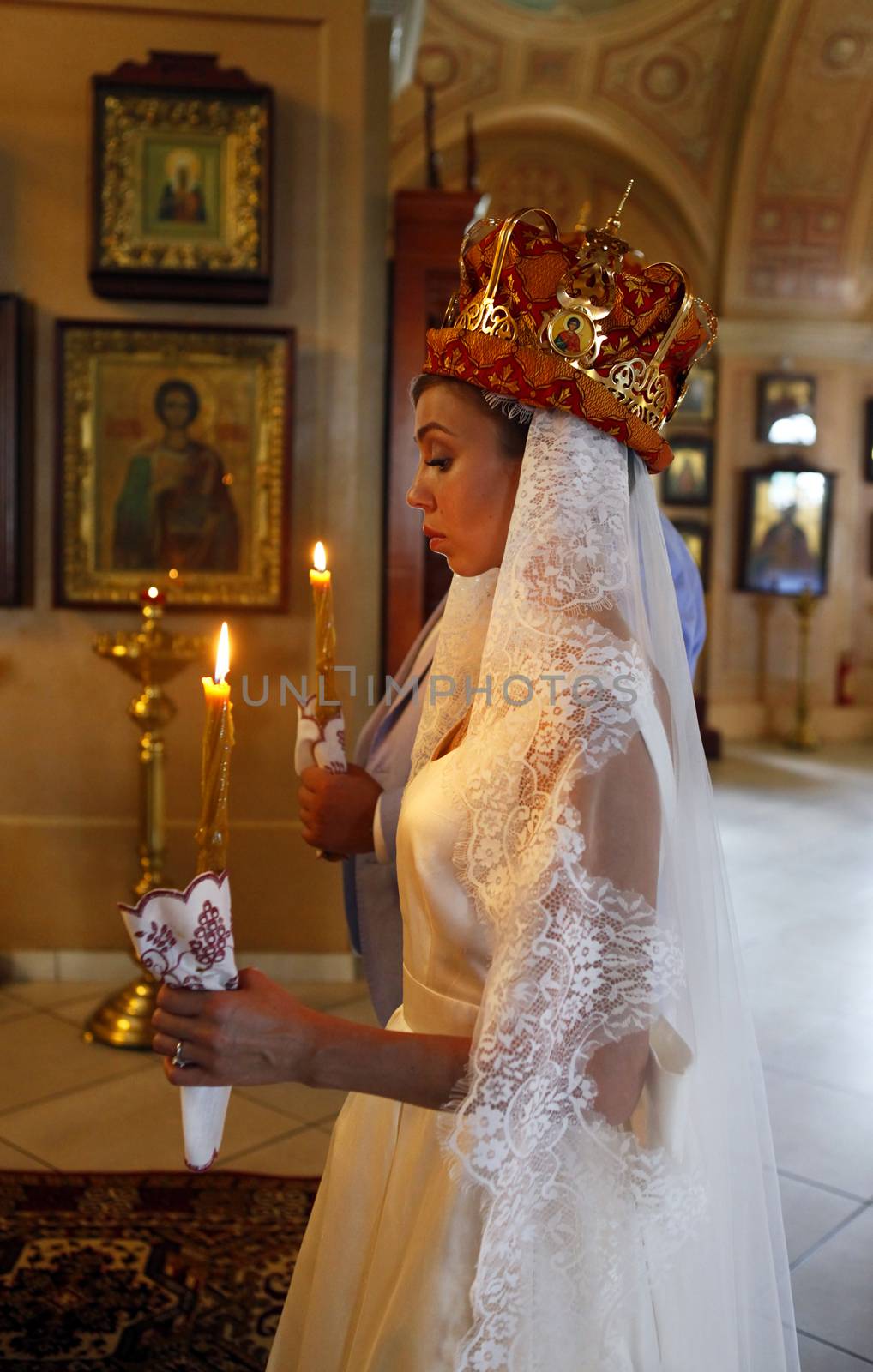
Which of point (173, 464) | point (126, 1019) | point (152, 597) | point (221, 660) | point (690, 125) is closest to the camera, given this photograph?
point (221, 660)

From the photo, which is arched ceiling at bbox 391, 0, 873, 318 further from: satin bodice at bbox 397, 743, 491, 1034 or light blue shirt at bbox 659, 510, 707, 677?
satin bodice at bbox 397, 743, 491, 1034

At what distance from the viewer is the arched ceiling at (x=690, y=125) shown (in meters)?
11.0

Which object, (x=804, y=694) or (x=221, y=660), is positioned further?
(x=804, y=694)

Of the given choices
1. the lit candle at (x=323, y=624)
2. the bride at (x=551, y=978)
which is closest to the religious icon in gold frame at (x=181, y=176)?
the lit candle at (x=323, y=624)

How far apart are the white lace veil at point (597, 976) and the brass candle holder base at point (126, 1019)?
2825 millimetres

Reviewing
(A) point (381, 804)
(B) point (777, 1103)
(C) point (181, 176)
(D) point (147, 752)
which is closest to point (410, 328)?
(C) point (181, 176)

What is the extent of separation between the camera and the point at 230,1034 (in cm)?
124

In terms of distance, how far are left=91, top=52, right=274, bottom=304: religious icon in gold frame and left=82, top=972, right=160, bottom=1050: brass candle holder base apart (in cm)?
247

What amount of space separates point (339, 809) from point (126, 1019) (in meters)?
2.10

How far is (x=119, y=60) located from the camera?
14.7 feet

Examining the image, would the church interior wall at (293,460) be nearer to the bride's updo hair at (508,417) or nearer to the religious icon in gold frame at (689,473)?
the bride's updo hair at (508,417)

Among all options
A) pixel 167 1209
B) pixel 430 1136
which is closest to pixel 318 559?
pixel 430 1136
